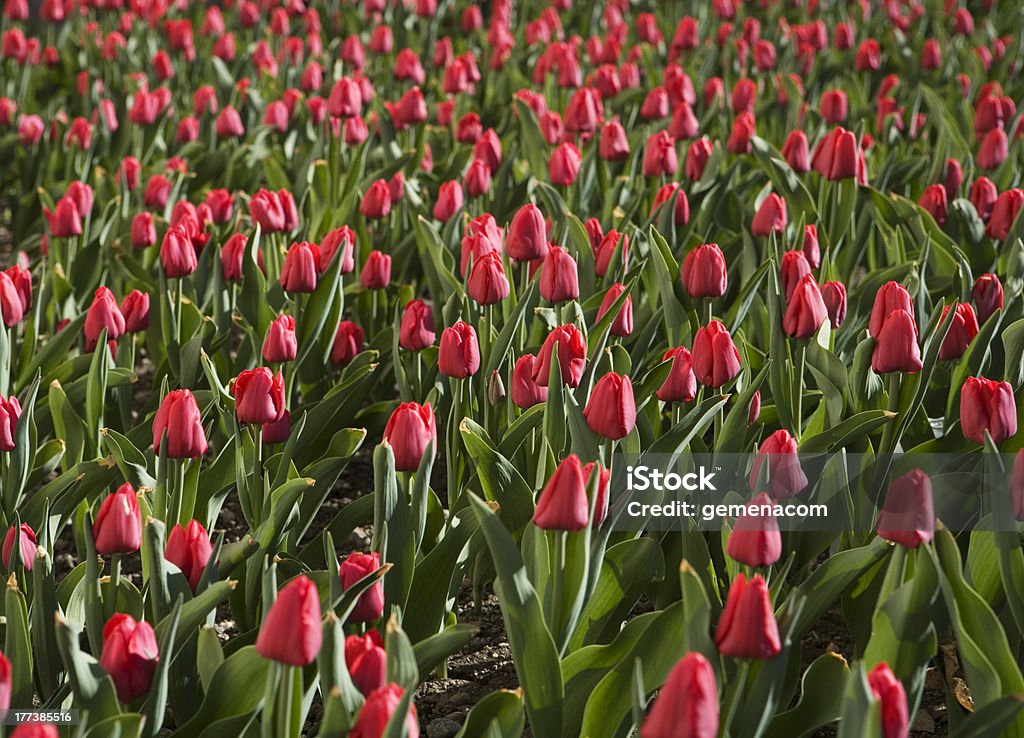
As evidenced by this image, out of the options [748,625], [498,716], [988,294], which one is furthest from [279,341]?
[988,294]

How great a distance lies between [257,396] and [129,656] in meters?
0.54

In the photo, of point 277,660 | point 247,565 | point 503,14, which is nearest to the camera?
point 277,660

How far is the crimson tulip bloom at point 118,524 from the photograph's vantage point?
4.68ft

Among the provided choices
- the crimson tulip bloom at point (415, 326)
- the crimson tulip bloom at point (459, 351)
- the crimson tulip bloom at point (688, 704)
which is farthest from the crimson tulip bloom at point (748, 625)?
the crimson tulip bloom at point (415, 326)

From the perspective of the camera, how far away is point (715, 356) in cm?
179

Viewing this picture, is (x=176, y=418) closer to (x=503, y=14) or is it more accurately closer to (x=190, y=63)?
(x=190, y=63)

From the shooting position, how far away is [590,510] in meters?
1.44

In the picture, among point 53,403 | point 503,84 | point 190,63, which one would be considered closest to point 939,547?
point 53,403

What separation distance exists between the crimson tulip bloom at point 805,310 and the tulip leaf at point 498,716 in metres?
0.81

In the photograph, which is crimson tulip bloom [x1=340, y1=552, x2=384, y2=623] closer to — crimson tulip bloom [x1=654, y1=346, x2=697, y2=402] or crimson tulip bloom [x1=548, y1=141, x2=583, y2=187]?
crimson tulip bloom [x1=654, y1=346, x2=697, y2=402]

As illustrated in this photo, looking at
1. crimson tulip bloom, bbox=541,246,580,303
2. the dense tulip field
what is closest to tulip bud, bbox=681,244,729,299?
the dense tulip field

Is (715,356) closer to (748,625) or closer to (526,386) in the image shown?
(526,386)

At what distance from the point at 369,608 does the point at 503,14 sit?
14.2 ft

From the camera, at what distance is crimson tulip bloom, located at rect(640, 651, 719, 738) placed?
1.05 meters
